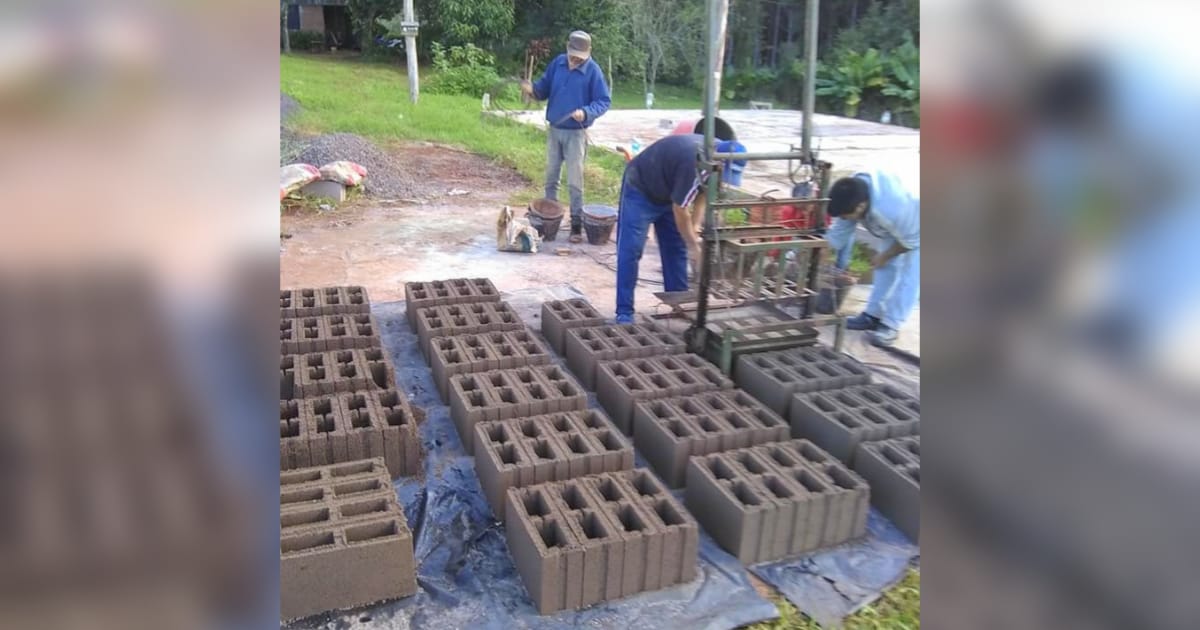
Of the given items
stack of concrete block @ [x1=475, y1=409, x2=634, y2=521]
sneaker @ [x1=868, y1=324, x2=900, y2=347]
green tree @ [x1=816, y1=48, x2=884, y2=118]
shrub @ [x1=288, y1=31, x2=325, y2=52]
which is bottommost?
stack of concrete block @ [x1=475, y1=409, x2=634, y2=521]

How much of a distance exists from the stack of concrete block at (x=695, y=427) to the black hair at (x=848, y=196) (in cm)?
183

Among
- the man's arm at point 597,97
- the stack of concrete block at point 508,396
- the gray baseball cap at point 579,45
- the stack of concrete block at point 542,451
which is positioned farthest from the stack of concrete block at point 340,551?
the gray baseball cap at point 579,45

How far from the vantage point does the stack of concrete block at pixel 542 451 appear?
3.72 meters

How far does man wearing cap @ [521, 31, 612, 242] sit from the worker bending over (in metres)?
3.16

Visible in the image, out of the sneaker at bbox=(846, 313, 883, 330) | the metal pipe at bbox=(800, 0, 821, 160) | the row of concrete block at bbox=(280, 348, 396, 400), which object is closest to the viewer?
the row of concrete block at bbox=(280, 348, 396, 400)

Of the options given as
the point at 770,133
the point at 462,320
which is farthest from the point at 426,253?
the point at 770,133

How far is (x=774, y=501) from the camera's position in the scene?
3.55m

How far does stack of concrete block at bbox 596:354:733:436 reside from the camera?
4.59 meters

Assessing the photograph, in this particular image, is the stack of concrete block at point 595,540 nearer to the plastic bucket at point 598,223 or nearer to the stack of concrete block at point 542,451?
the stack of concrete block at point 542,451

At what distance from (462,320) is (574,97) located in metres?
3.80

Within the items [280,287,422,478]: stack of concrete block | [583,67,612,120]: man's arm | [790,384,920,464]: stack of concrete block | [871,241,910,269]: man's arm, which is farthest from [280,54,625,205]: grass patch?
[790,384,920,464]: stack of concrete block

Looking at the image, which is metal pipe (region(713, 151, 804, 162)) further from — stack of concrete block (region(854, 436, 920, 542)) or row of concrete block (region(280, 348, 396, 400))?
row of concrete block (region(280, 348, 396, 400))

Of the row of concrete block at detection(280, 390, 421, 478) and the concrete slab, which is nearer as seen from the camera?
the row of concrete block at detection(280, 390, 421, 478)

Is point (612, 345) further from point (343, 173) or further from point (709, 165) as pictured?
point (343, 173)
